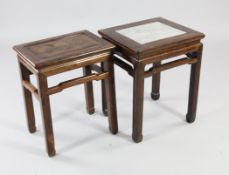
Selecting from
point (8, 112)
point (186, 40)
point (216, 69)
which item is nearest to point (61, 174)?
point (8, 112)

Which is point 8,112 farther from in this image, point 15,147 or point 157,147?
point 157,147

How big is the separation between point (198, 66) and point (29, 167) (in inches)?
32.1

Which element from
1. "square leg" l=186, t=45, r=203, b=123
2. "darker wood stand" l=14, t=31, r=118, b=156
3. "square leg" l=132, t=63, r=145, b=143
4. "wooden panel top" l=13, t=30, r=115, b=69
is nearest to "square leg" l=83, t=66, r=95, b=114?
"darker wood stand" l=14, t=31, r=118, b=156

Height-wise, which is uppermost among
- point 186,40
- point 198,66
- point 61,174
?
point 186,40

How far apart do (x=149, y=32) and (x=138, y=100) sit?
30 cm

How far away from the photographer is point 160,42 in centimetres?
153

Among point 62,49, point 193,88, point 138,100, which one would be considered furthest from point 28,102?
point 193,88

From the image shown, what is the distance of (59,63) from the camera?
1.41 m

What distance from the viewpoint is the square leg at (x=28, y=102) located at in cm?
158

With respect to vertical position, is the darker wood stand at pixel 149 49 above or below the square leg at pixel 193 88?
above

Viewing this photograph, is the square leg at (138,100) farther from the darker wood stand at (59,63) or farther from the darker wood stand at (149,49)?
the darker wood stand at (59,63)

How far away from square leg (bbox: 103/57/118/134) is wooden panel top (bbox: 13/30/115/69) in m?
0.09

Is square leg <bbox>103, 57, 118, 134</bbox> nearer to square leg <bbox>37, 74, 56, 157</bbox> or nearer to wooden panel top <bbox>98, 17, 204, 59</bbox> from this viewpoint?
wooden panel top <bbox>98, 17, 204, 59</bbox>

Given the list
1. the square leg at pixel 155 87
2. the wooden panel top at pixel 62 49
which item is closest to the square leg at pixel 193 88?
the square leg at pixel 155 87
